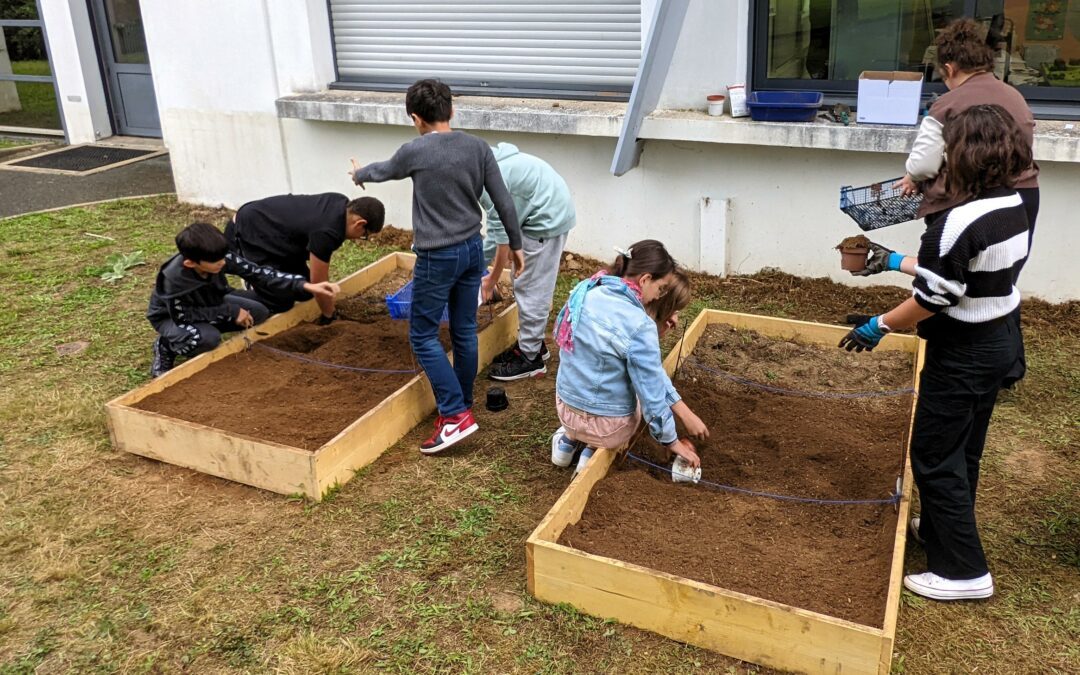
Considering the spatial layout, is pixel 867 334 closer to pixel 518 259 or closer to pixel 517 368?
pixel 518 259

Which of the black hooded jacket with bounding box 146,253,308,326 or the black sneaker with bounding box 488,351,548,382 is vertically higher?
the black hooded jacket with bounding box 146,253,308,326

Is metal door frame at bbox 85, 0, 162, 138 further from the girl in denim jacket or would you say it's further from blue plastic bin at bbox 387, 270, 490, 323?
the girl in denim jacket

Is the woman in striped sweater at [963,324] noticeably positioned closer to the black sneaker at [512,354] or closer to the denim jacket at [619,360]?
the denim jacket at [619,360]

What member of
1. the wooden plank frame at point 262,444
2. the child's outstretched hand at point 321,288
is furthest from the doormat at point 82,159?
the wooden plank frame at point 262,444

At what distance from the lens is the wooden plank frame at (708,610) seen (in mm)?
2975

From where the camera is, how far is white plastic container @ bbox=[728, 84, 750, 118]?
639 centimetres

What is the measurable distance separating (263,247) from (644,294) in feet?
9.30

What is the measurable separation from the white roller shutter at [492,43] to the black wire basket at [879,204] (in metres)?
3.11

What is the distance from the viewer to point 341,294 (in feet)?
21.2

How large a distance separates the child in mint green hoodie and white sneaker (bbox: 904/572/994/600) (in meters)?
2.60

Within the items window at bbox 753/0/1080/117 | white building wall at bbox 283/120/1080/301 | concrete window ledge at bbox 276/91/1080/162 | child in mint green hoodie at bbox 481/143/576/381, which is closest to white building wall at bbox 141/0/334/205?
concrete window ledge at bbox 276/91/1080/162

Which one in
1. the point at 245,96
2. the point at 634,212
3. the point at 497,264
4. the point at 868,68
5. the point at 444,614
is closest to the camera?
the point at 444,614

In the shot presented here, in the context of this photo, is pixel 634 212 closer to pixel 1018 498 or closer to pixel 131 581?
pixel 1018 498

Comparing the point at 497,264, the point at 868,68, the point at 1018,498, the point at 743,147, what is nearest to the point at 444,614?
the point at 497,264
